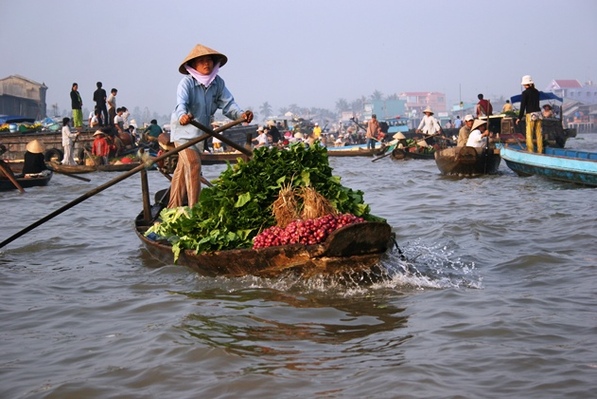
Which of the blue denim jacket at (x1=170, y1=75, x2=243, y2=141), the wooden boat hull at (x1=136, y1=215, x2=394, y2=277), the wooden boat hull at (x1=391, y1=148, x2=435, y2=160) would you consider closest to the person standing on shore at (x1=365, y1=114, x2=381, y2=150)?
the wooden boat hull at (x1=391, y1=148, x2=435, y2=160)

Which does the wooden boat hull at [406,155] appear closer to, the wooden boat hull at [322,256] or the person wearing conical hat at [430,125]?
the person wearing conical hat at [430,125]

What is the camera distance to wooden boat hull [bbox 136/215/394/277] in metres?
5.50

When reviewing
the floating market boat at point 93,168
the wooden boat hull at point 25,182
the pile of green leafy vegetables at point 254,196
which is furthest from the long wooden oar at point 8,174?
the pile of green leafy vegetables at point 254,196

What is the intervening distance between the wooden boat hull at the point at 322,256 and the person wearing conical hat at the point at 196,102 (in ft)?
5.28

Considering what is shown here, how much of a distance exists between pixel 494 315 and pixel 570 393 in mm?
1366

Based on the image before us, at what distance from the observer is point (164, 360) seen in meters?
4.46

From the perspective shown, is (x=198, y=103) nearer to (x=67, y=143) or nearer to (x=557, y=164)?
(x=557, y=164)

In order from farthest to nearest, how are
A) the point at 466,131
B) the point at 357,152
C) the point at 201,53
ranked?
the point at 357,152, the point at 466,131, the point at 201,53

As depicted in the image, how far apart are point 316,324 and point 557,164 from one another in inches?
370

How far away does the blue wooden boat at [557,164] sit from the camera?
12.6 m

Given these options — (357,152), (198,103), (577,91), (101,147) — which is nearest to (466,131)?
(357,152)

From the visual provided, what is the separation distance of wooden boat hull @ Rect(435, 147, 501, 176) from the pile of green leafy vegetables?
9.80 metres

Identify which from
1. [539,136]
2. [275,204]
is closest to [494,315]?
[275,204]

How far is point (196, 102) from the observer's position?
7586 mm
